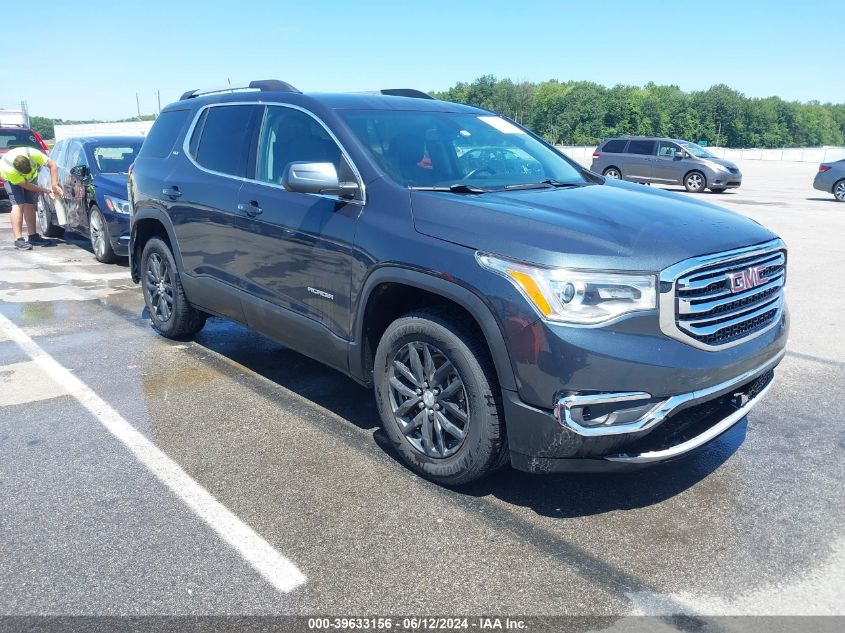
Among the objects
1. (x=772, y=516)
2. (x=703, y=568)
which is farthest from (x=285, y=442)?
(x=772, y=516)

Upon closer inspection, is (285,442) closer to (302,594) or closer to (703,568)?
(302,594)

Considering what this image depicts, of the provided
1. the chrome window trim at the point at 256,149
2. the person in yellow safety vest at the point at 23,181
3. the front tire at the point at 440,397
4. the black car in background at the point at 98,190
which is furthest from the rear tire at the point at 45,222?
the front tire at the point at 440,397

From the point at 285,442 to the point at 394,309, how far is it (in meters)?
1.03

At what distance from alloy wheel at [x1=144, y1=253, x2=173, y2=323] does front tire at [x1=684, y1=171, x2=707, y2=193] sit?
2026 cm

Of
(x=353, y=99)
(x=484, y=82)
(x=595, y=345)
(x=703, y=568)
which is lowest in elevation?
(x=703, y=568)

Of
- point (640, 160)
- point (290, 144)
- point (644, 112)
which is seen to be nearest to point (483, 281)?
point (290, 144)

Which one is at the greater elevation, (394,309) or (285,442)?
(394,309)

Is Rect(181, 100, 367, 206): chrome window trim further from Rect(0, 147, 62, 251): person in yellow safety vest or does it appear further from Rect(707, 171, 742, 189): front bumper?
Rect(707, 171, 742, 189): front bumper

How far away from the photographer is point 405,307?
12.0 ft

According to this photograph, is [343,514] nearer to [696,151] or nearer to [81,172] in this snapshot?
[81,172]

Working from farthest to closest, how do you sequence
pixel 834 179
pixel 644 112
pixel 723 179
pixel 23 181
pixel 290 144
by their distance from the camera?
pixel 644 112
pixel 723 179
pixel 834 179
pixel 23 181
pixel 290 144

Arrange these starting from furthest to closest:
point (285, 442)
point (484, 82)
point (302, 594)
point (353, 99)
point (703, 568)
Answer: point (484, 82) < point (353, 99) < point (285, 442) < point (703, 568) < point (302, 594)

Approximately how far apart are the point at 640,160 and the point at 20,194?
1906cm

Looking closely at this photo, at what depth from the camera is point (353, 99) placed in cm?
433
